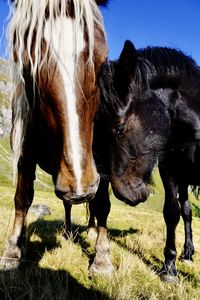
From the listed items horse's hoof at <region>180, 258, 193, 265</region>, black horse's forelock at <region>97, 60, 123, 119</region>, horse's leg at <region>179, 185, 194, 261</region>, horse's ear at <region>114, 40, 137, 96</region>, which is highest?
horse's ear at <region>114, 40, 137, 96</region>

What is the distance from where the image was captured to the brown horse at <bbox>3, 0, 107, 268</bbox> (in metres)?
3.00

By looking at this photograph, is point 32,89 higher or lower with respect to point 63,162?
higher

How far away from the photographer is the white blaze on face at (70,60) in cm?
297

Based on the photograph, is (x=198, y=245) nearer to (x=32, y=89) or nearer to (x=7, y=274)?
(x=7, y=274)

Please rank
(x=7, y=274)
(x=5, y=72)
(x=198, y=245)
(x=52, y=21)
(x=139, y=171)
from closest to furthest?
(x=52, y=21)
(x=5, y=72)
(x=7, y=274)
(x=139, y=171)
(x=198, y=245)

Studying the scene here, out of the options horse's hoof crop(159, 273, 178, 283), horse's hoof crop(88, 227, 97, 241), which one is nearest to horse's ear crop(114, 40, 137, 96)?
horse's hoof crop(159, 273, 178, 283)

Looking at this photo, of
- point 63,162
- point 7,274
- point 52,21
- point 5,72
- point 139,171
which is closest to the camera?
point 63,162

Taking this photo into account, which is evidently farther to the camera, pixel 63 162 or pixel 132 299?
pixel 132 299

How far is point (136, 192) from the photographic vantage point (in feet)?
14.9

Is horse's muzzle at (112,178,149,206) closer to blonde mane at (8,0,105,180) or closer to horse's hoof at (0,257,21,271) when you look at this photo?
horse's hoof at (0,257,21,271)

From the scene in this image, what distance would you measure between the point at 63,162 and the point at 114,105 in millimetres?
1729

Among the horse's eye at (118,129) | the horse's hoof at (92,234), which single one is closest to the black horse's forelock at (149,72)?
the horse's eye at (118,129)

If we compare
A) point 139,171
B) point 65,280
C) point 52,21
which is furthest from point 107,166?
point 52,21

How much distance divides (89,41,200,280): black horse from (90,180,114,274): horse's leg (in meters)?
0.02
